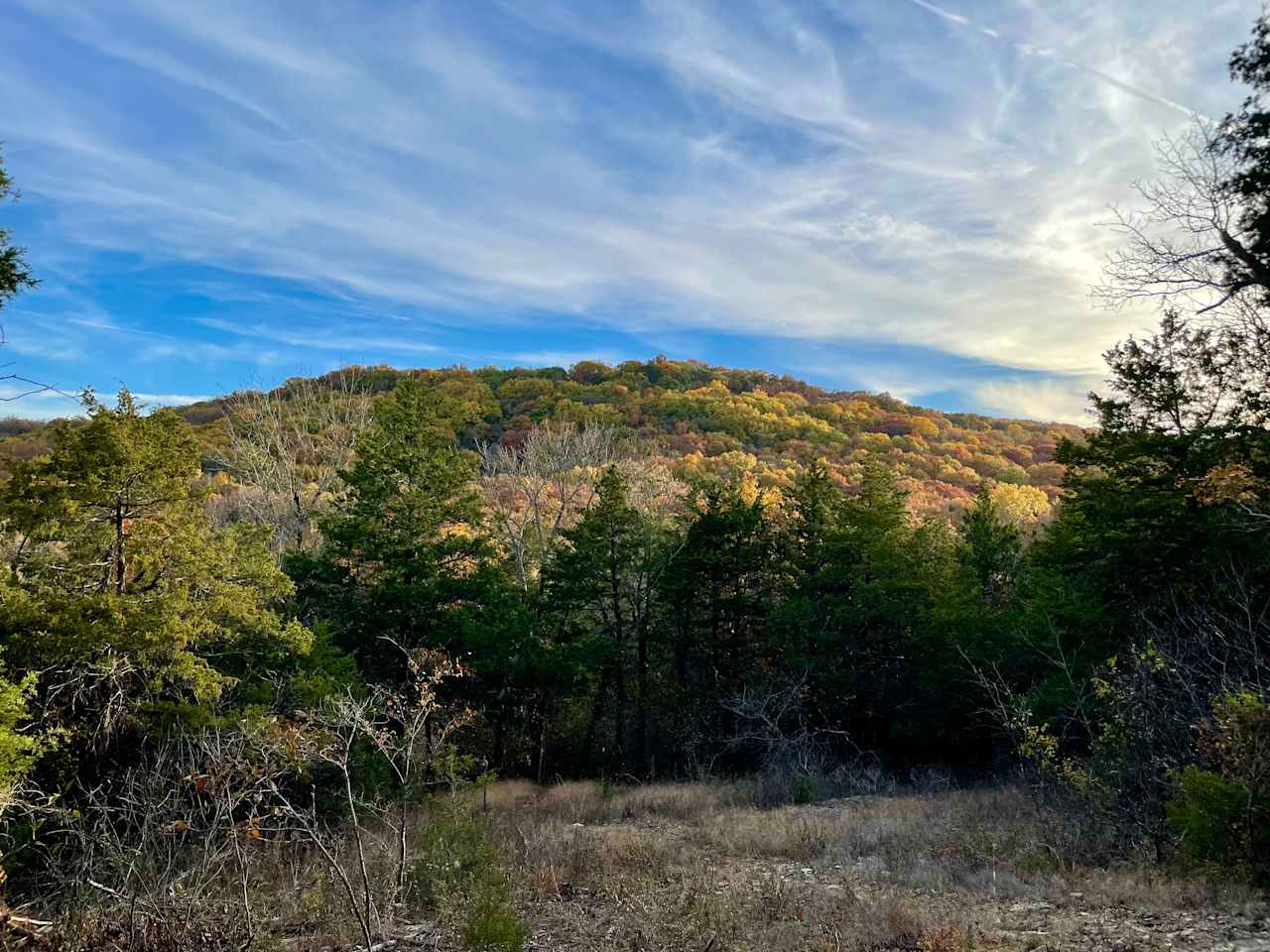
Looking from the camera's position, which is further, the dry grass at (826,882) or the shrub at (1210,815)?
the shrub at (1210,815)

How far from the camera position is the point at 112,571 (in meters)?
11.8

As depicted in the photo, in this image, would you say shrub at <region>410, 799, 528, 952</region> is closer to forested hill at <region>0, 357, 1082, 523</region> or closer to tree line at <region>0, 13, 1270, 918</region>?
tree line at <region>0, 13, 1270, 918</region>

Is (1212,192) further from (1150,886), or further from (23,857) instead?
(23,857)

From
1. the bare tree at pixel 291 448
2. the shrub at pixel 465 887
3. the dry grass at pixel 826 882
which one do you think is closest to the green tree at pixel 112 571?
the shrub at pixel 465 887

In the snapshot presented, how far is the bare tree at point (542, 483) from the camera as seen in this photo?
33.6 metres

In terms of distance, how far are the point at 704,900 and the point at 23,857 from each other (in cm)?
997

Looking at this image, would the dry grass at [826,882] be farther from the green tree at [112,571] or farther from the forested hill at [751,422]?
the forested hill at [751,422]

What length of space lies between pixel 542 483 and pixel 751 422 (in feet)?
173

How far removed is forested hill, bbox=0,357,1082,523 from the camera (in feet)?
196

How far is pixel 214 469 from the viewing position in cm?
3694

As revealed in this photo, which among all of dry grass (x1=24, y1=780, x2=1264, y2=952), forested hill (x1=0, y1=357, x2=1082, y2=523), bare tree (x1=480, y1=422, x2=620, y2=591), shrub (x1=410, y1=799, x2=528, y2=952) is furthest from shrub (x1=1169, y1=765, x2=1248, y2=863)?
forested hill (x1=0, y1=357, x2=1082, y2=523)

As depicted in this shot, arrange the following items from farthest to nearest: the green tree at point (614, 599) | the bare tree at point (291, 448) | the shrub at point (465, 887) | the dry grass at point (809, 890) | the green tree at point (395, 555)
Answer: the bare tree at point (291, 448), the green tree at point (614, 599), the green tree at point (395, 555), the shrub at point (465, 887), the dry grass at point (809, 890)

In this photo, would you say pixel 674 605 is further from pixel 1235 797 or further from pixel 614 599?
pixel 1235 797

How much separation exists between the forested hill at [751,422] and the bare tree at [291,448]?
14.5ft
